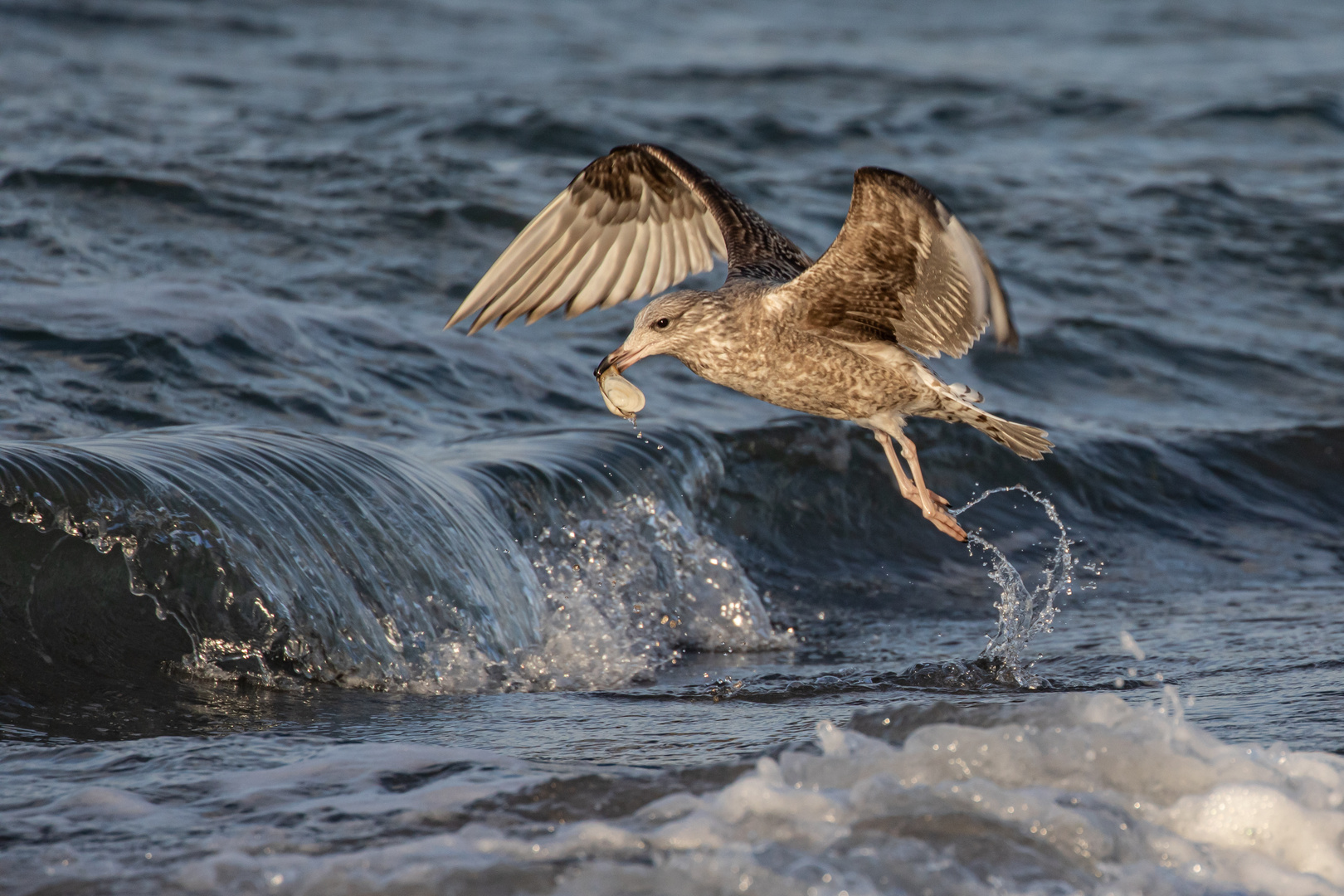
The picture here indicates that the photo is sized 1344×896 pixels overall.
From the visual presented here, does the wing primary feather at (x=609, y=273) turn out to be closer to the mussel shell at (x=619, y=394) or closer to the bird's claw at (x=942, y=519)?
the mussel shell at (x=619, y=394)

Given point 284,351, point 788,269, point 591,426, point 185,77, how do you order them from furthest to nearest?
point 185,77 < point 284,351 < point 591,426 < point 788,269

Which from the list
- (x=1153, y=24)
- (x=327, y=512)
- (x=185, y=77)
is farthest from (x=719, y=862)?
(x=1153, y=24)

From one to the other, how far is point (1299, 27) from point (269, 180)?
57.7 ft

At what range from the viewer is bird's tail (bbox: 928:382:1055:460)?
18.2 feet

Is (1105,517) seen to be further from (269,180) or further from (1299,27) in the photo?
(1299,27)

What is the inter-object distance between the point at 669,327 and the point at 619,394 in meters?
0.31

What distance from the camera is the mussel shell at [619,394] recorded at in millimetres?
5539

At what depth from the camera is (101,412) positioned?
695cm

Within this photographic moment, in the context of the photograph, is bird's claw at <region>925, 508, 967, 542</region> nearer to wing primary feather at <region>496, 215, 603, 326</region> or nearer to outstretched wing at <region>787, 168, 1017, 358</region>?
outstretched wing at <region>787, 168, 1017, 358</region>

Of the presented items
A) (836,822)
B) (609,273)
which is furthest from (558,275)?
(836,822)

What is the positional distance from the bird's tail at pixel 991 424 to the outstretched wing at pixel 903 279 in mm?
155

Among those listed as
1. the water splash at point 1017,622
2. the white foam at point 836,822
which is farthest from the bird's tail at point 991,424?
the white foam at point 836,822

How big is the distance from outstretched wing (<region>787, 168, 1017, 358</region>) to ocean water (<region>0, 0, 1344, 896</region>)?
1239 mm

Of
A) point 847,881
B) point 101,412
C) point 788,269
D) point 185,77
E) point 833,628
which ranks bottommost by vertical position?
point 833,628
